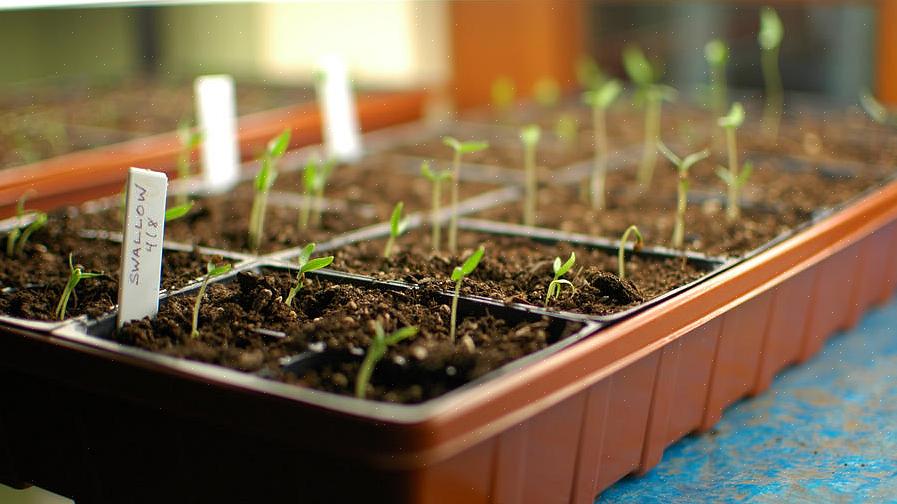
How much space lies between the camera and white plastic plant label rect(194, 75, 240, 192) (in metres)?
1.95

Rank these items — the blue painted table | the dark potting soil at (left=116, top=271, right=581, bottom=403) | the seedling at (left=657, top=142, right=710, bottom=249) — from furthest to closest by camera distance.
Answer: the seedling at (left=657, top=142, right=710, bottom=249) < the blue painted table < the dark potting soil at (left=116, top=271, right=581, bottom=403)

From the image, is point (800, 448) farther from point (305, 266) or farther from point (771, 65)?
point (771, 65)

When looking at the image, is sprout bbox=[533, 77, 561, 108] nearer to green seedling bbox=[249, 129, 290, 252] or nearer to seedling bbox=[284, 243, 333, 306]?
green seedling bbox=[249, 129, 290, 252]

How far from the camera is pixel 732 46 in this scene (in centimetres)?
463

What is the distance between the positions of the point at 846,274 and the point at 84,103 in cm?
230

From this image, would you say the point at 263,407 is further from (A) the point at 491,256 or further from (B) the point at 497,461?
(A) the point at 491,256

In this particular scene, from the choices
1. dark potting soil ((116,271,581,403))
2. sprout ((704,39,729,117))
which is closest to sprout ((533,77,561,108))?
sprout ((704,39,729,117))

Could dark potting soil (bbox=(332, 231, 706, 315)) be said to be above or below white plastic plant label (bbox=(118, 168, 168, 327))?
below

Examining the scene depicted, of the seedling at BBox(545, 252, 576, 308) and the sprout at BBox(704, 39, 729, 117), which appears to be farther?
the sprout at BBox(704, 39, 729, 117)

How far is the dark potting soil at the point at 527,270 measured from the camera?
4.23ft

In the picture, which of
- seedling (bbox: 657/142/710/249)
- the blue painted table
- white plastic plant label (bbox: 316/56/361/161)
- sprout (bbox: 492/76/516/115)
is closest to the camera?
the blue painted table

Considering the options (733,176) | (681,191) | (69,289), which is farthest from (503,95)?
(69,289)

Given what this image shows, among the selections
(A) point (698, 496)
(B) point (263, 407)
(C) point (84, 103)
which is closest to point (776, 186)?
(A) point (698, 496)

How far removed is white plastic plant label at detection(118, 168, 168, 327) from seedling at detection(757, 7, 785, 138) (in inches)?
53.5
